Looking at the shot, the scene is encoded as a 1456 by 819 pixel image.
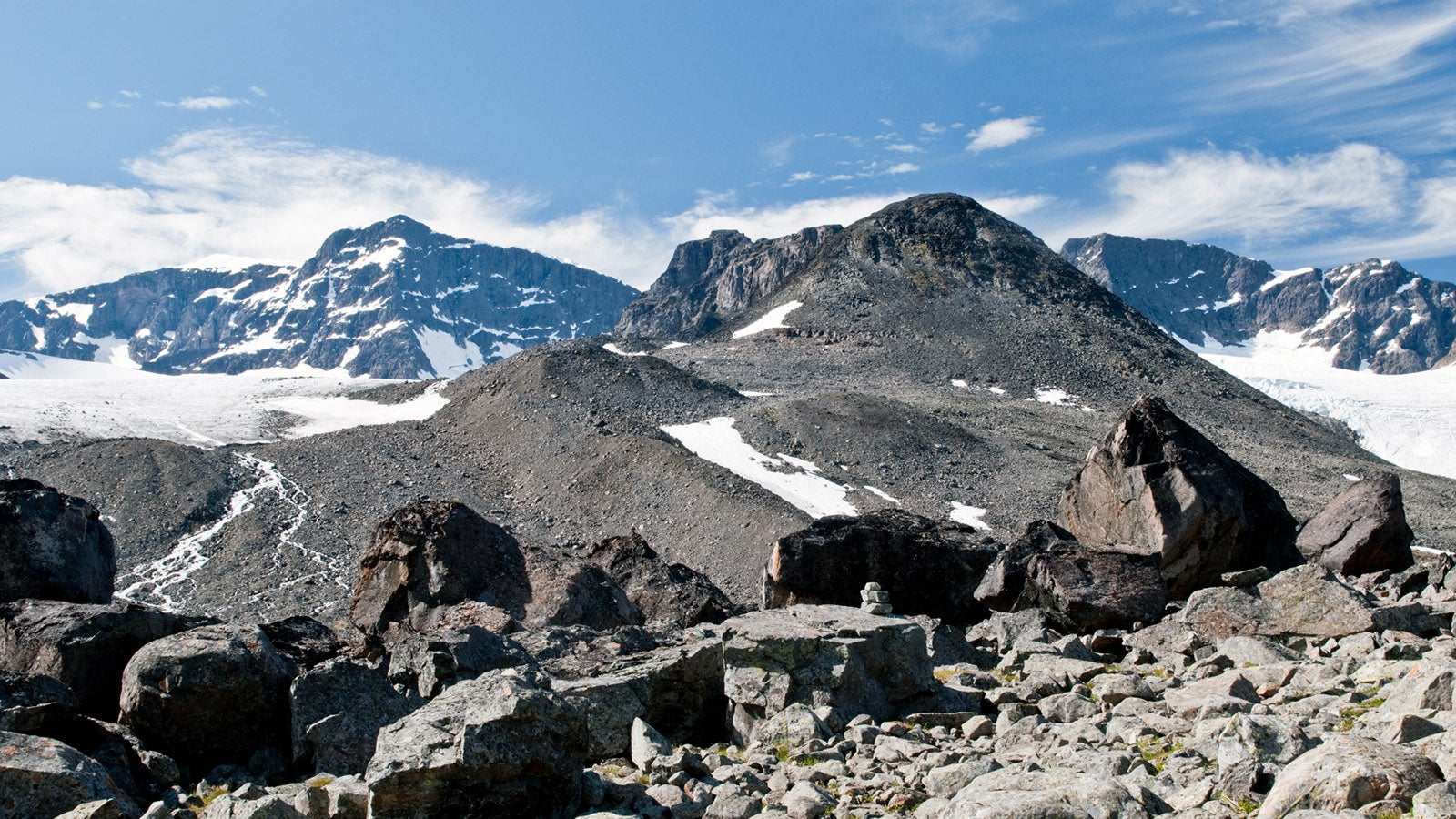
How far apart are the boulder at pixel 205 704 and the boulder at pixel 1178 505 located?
56.4 feet

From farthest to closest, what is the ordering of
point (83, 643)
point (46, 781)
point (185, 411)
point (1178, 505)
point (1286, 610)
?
1. point (185, 411)
2. point (1178, 505)
3. point (1286, 610)
4. point (83, 643)
5. point (46, 781)

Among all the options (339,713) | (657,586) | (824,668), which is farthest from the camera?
(657,586)

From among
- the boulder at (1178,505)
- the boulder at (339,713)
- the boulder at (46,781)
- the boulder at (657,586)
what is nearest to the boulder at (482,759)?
the boulder at (339,713)

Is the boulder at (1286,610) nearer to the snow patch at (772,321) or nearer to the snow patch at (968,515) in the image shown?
the snow patch at (968,515)

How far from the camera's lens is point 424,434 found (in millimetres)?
73312

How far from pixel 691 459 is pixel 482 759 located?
5227 centimetres

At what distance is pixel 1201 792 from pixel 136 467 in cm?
6214

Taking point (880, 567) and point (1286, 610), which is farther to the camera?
point (880, 567)

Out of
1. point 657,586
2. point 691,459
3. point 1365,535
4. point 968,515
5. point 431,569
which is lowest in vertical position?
point 968,515

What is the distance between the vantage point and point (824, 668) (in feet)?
44.3

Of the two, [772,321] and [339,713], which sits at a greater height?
[772,321]

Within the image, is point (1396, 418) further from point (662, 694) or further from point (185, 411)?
point (662, 694)

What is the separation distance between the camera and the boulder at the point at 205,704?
12867mm

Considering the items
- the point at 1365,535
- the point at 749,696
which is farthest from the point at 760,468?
the point at 749,696
